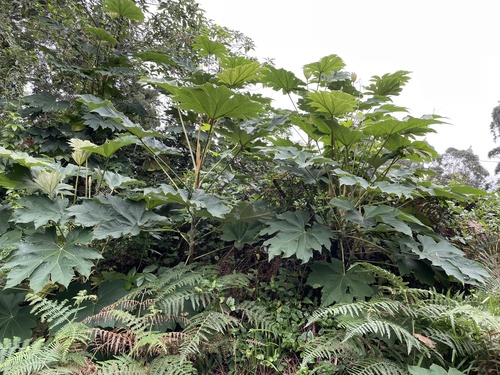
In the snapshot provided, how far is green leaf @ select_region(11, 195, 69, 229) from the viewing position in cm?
152

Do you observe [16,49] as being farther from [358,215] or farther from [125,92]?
[358,215]

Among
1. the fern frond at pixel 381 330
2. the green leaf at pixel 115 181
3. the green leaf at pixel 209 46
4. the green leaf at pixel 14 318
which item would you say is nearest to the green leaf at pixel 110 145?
the green leaf at pixel 115 181

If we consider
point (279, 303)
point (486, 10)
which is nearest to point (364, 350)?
point (279, 303)

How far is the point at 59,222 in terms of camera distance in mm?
1573

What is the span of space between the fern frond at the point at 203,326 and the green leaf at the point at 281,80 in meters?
1.67

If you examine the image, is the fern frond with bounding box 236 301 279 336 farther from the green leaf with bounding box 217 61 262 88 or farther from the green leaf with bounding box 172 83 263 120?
the green leaf with bounding box 217 61 262 88

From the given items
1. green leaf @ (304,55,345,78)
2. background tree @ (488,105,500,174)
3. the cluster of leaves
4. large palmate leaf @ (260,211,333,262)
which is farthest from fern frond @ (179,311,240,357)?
background tree @ (488,105,500,174)

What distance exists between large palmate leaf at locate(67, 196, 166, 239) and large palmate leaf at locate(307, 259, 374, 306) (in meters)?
1.06

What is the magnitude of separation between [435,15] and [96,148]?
6636 mm

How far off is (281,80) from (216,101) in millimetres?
800

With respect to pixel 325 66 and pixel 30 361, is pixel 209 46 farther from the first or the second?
pixel 30 361

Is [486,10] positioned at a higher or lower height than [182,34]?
higher

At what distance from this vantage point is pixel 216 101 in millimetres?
1708

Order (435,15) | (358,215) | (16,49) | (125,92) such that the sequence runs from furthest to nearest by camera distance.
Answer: (435,15) < (125,92) < (16,49) < (358,215)
